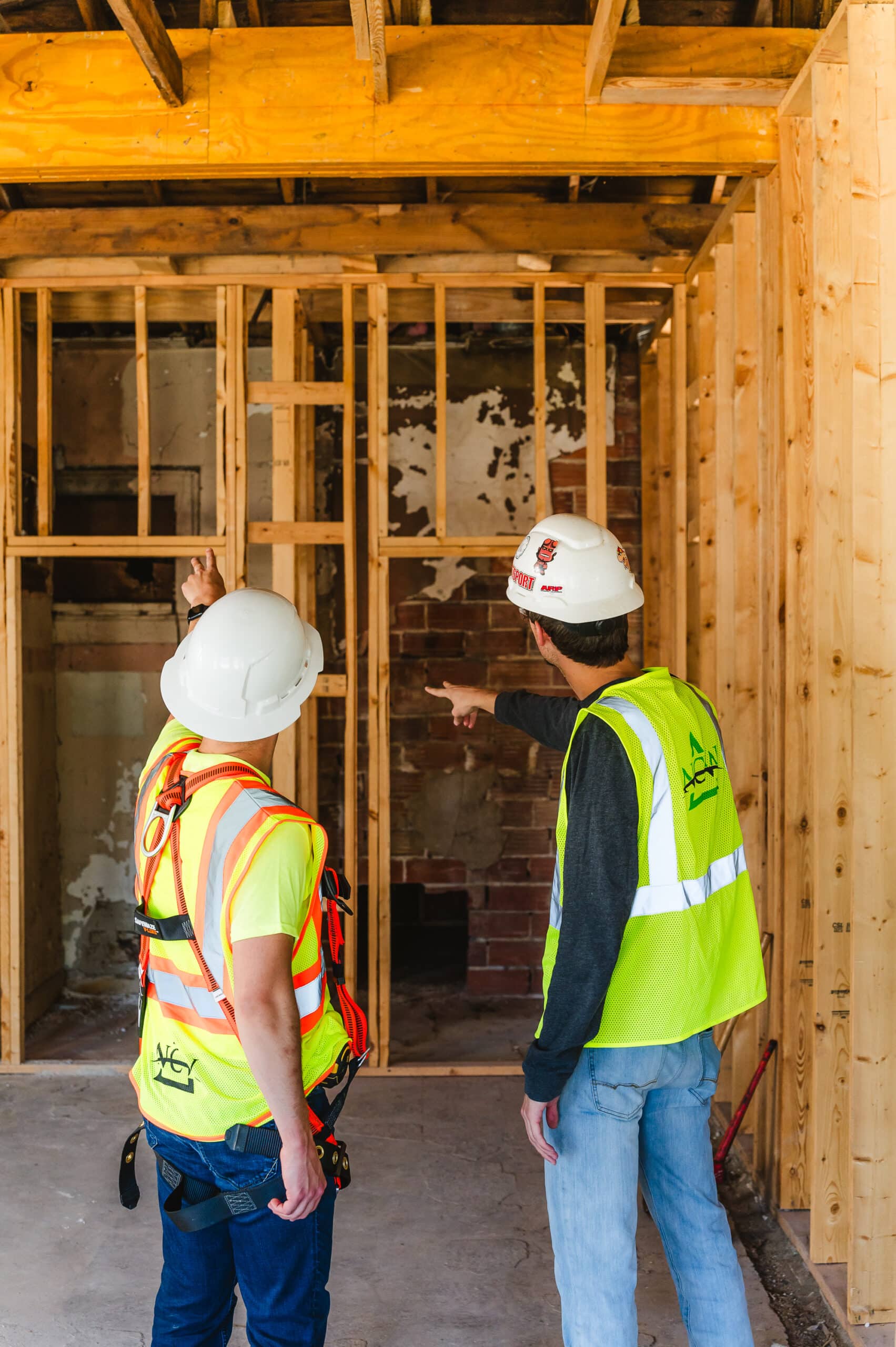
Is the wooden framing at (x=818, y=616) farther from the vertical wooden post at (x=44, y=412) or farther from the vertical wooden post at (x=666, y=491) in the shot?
the vertical wooden post at (x=44, y=412)

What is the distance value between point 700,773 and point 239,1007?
891 mm

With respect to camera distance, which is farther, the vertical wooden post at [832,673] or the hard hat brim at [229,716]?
the vertical wooden post at [832,673]

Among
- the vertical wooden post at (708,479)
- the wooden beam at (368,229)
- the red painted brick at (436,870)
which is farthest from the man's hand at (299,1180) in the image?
the red painted brick at (436,870)

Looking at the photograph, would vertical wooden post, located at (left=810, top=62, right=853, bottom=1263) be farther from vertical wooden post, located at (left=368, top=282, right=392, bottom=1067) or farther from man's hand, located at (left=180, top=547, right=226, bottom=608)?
vertical wooden post, located at (left=368, top=282, right=392, bottom=1067)

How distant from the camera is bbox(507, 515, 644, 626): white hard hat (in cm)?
193

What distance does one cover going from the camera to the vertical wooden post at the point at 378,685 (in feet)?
12.7

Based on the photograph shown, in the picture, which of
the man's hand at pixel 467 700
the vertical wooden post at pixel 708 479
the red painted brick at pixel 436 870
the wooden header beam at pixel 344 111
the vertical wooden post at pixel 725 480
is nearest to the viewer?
the man's hand at pixel 467 700

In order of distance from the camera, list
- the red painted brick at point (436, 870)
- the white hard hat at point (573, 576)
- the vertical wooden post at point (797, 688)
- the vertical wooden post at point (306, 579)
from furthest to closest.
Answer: the red painted brick at point (436, 870) < the vertical wooden post at point (306, 579) < the vertical wooden post at point (797, 688) < the white hard hat at point (573, 576)

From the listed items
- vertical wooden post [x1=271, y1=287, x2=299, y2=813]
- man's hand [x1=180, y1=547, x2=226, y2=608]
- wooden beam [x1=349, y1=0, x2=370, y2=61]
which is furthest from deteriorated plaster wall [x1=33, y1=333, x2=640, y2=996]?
man's hand [x1=180, y1=547, x2=226, y2=608]

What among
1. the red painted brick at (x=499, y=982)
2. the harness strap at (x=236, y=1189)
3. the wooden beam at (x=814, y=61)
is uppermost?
the wooden beam at (x=814, y=61)

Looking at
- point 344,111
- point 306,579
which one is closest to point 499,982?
point 306,579

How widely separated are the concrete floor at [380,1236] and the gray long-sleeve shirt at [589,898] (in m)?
1.16

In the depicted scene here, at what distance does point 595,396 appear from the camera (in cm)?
383

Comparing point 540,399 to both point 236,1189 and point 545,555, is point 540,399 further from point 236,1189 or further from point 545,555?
point 236,1189
